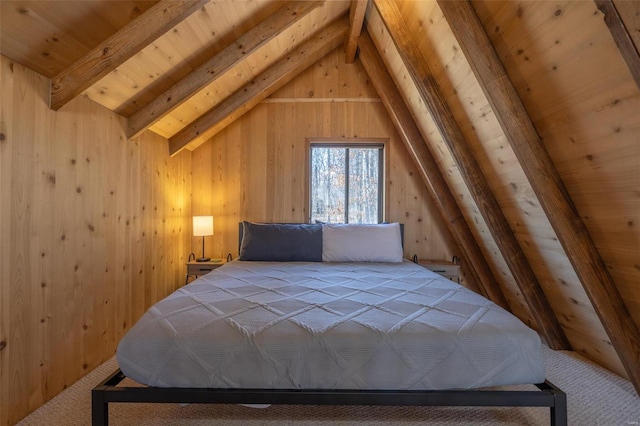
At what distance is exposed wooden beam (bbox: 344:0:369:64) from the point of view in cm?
231

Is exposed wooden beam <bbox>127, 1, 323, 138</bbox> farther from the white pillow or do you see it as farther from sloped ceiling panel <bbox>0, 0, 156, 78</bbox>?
the white pillow

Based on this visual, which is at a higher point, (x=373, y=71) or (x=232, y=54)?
(x=373, y=71)

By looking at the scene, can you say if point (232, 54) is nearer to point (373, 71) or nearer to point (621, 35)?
point (373, 71)

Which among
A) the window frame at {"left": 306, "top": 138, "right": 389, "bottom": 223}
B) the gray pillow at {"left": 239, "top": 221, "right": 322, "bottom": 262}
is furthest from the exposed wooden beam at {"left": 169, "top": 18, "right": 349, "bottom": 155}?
the gray pillow at {"left": 239, "top": 221, "right": 322, "bottom": 262}

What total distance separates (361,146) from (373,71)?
32.1 inches

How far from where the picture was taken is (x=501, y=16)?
1.47 meters

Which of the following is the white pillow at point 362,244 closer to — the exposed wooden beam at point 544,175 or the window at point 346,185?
the window at point 346,185

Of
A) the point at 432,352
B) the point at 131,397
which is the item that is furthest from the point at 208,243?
the point at 432,352

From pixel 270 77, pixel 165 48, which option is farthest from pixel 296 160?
pixel 165 48

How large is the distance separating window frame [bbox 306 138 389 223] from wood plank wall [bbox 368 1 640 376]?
1.20 meters

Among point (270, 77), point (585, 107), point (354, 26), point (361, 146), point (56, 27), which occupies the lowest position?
point (585, 107)

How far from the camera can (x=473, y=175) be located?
2.21 metres

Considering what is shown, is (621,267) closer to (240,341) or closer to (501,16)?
(501,16)

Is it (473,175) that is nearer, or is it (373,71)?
(473,175)
